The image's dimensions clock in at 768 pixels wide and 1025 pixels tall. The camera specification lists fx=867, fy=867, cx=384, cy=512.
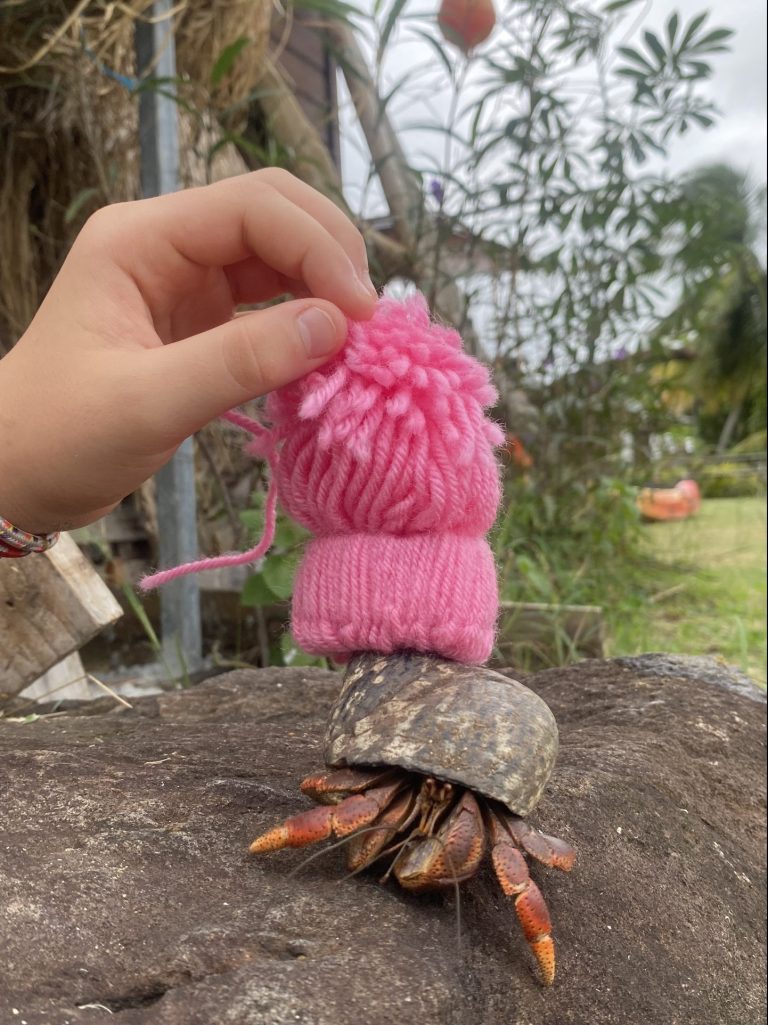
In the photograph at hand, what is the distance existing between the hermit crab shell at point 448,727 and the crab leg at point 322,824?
0.04 m

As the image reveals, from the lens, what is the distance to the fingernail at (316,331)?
31.3 inches

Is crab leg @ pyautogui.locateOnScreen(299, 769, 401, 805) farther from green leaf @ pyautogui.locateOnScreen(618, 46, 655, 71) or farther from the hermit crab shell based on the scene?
green leaf @ pyautogui.locateOnScreen(618, 46, 655, 71)

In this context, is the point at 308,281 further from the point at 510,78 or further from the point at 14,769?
the point at 510,78

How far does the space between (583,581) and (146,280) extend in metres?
2.30

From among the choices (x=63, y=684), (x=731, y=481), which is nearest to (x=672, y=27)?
(x=63, y=684)

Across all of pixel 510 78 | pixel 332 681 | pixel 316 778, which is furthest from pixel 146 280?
pixel 510 78

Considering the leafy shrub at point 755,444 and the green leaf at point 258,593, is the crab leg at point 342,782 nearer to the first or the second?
the green leaf at point 258,593

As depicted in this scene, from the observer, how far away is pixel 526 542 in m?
3.01

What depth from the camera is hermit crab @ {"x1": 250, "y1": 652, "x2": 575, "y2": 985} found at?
751 mm

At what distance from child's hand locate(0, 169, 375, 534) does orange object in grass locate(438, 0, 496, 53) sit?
1547 mm

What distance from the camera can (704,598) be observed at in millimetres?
3484

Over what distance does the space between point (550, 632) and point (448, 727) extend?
1669 millimetres

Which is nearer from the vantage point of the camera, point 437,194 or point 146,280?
point 146,280

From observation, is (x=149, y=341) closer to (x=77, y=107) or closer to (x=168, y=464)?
(x=168, y=464)
